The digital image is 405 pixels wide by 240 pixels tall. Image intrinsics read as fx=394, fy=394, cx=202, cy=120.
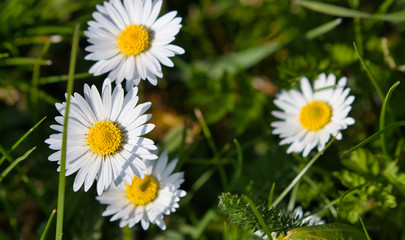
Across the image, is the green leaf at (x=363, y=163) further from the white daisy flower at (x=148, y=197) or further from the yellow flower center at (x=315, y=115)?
the white daisy flower at (x=148, y=197)

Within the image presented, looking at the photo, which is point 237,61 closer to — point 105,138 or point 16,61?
point 105,138

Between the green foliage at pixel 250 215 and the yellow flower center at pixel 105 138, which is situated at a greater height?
the yellow flower center at pixel 105 138

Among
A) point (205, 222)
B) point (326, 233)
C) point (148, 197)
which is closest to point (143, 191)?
point (148, 197)

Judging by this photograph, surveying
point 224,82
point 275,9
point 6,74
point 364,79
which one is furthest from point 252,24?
point 6,74

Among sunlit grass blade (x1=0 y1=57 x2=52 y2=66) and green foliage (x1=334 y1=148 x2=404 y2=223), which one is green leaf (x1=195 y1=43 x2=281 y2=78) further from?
sunlit grass blade (x1=0 y1=57 x2=52 y2=66)

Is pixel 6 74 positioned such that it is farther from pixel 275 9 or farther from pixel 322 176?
pixel 322 176

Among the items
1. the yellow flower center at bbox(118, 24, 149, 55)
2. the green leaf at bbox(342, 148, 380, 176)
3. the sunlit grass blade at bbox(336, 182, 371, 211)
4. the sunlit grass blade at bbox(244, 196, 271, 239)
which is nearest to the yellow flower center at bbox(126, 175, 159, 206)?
the sunlit grass blade at bbox(244, 196, 271, 239)

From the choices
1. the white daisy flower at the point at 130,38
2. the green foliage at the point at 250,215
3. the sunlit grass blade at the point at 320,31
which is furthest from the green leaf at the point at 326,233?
the sunlit grass blade at the point at 320,31
